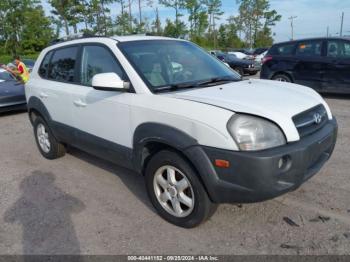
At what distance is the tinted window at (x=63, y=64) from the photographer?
4391mm

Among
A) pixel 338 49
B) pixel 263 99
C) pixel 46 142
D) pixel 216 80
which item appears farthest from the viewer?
pixel 338 49

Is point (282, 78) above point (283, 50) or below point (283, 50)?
below

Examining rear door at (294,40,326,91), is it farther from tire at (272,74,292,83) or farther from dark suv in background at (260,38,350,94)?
tire at (272,74,292,83)

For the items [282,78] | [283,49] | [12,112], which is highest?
[283,49]

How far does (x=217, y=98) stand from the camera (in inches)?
115

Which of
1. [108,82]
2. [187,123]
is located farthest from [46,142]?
[187,123]

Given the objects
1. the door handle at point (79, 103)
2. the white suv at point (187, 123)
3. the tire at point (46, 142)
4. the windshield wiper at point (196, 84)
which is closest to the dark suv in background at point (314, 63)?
the white suv at point (187, 123)

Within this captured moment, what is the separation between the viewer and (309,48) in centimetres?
933

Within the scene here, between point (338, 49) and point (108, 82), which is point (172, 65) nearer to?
point (108, 82)

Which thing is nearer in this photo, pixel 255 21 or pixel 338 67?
pixel 338 67

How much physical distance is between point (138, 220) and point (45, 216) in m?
1.02

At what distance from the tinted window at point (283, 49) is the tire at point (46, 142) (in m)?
7.12

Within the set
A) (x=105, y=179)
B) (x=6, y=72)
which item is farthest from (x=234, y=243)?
(x=6, y=72)

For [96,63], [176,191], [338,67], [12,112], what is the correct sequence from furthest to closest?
[12,112] → [338,67] → [96,63] → [176,191]
